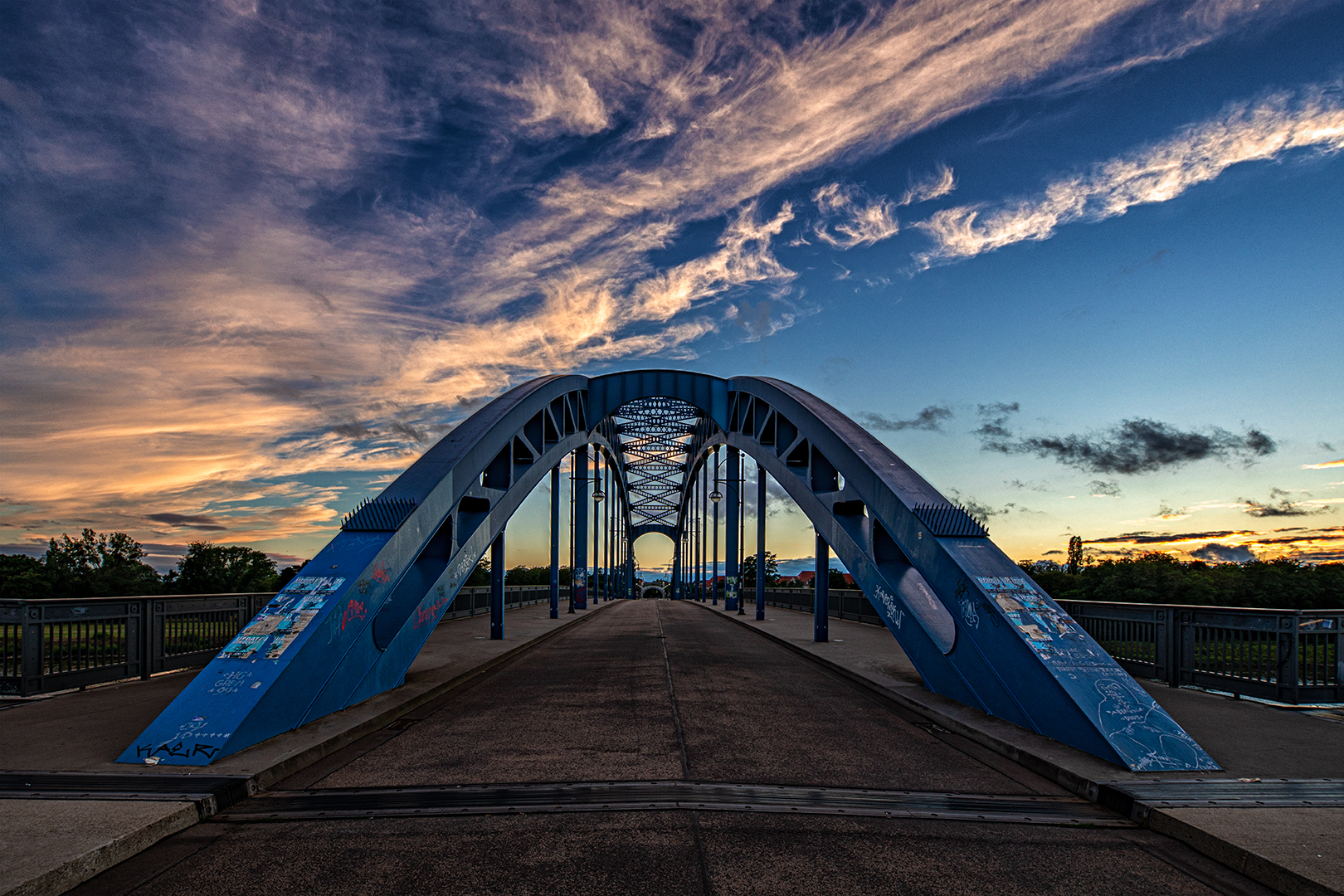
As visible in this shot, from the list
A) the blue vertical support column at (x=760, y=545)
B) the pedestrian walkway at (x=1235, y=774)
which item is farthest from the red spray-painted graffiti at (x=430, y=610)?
the blue vertical support column at (x=760, y=545)

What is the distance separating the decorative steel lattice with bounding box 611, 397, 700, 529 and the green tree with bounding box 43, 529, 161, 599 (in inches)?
1346

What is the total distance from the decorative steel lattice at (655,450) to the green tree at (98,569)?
3420cm

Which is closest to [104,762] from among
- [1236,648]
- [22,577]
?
[1236,648]

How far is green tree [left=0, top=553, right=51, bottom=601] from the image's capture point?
39438 mm

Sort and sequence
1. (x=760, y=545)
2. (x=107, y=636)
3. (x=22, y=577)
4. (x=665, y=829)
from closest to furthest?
(x=665, y=829)
(x=107, y=636)
(x=760, y=545)
(x=22, y=577)

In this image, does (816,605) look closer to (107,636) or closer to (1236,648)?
(1236,648)

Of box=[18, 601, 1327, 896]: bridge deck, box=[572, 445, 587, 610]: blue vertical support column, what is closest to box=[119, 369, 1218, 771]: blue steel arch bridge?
box=[18, 601, 1327, 896]: bridge deck

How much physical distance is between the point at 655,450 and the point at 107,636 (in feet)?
168

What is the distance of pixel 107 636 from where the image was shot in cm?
952

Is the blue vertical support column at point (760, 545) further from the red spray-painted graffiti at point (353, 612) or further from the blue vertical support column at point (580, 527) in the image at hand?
the red spray-painted graffiti at point (353, 612)

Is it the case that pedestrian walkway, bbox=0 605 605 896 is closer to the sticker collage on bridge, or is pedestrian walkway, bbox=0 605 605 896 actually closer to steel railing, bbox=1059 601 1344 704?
the sticker collage on bridge

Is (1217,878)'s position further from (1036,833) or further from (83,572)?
(83,572)

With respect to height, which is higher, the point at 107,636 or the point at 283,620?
the point at 283,620

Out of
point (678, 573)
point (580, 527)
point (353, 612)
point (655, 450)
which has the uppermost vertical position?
point (655, 450)
